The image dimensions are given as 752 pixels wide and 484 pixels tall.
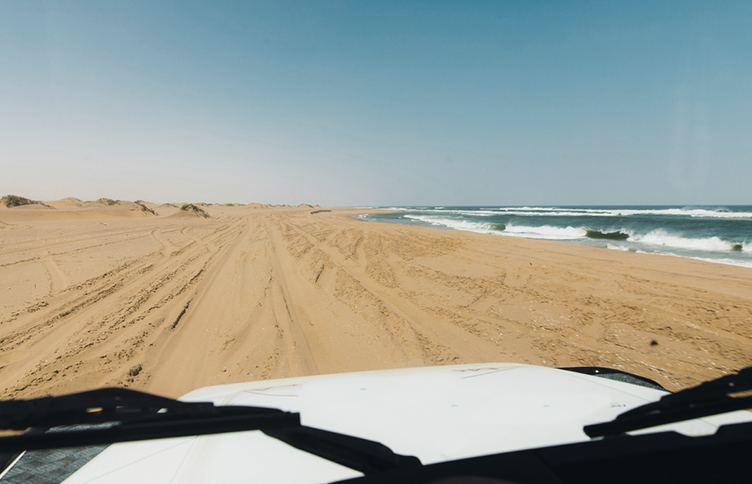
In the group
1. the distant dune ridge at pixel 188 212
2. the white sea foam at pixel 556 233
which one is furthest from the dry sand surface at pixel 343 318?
the distant dune ridge at pixel 188 212

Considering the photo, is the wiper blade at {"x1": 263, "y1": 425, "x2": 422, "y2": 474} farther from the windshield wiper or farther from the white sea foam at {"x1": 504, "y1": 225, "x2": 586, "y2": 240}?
the white sea foam at {"x1": 504, "y1": 225, "x2": 586, "y2": 240}

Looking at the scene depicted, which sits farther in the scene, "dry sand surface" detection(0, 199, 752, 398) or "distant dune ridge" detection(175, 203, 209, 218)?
"distant dune ridge" detection(175, 203, 209, 218)

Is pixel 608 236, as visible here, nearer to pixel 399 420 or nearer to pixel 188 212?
pixel 399 420

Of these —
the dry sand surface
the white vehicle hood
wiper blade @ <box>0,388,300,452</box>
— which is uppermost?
wiper blade @ <box>0,388,300,452</box>

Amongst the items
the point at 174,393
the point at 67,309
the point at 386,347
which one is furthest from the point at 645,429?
the point at 67,309

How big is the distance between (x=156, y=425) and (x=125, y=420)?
10cm

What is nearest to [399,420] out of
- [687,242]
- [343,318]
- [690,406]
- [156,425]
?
[156,425]

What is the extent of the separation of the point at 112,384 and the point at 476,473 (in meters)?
3.43

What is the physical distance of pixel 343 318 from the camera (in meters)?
4.11

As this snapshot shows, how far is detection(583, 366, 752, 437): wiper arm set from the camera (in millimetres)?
1049

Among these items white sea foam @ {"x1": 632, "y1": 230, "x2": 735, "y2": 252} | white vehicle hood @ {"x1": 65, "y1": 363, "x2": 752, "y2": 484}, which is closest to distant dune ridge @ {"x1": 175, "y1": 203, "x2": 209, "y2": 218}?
white vehicle hood @ {"x1": 65, "y1": 363, "x2": 752, "y2": 484}

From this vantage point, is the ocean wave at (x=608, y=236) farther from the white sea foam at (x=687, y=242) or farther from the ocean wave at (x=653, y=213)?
the ocean wave at (x=653, y=213)

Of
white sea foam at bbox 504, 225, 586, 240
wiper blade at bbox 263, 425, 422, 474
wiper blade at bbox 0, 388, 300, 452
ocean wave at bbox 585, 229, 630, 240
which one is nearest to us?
wiper blade at bbox 0, 388, 300, 452

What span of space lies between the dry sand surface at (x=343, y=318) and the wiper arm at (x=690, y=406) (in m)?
2.04
